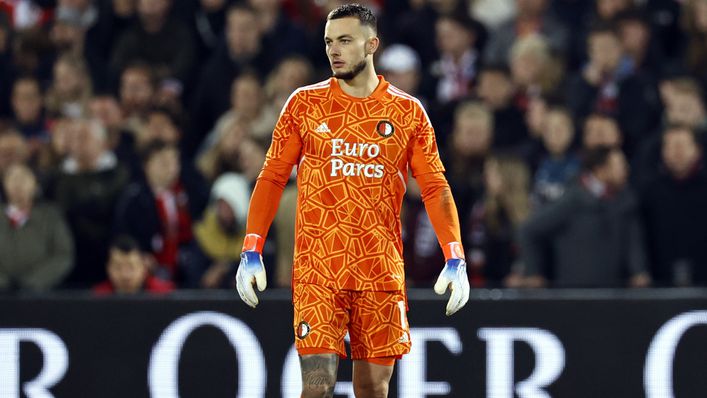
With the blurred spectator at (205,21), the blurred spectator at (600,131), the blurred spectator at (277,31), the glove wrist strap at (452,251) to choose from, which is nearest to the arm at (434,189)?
the glove wrist strap at (452,251)

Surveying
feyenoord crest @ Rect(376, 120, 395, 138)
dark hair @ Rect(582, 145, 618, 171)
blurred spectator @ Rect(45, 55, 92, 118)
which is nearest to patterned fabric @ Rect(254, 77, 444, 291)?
feyenoord crest @ Rect(376, 120, 395, 138)

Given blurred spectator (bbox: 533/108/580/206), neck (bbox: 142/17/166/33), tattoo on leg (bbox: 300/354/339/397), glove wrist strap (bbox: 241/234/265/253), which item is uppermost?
neck (bbox: 142/17/166/33)

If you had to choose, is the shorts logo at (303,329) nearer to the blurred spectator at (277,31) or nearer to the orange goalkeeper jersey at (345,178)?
the orange goalkeeper jersey at (345,178)

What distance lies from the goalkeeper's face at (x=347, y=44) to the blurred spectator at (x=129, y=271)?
3776 millimetres

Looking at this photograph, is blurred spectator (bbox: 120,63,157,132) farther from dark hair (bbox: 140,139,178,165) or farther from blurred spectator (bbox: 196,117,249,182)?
dark hair (bbox: 140,139,178,165)

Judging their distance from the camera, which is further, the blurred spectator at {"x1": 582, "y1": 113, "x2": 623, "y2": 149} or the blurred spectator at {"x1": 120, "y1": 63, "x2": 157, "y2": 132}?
the blurred spectator at {"x1": 120, "y1": 63, "x2": 157, "y2": 132}

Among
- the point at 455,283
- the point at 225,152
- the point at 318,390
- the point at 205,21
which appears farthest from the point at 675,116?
the point at 318,390

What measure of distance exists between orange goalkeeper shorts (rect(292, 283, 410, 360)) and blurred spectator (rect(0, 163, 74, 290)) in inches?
166

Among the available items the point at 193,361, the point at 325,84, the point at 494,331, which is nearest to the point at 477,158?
the point at 494,331

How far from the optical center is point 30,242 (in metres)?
10.3

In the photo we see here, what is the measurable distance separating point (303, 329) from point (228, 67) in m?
6.29

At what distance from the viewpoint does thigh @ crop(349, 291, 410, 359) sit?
644 centimetres

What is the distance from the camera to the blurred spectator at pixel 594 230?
1005 centimetres

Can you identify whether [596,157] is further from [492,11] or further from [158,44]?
[158,44]
